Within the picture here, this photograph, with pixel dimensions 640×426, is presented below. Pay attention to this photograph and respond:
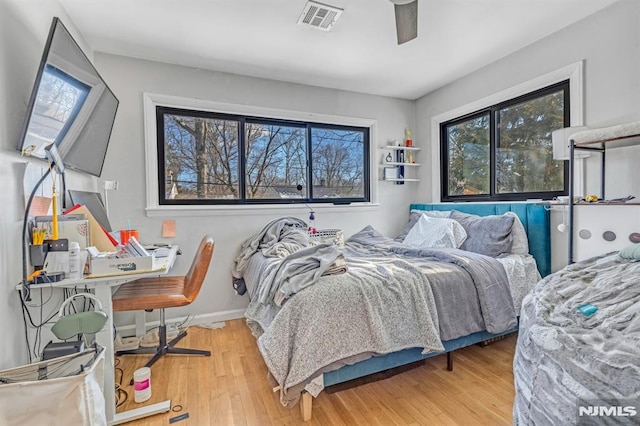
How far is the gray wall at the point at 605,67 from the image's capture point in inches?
78.7

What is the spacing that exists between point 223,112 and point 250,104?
293 mm

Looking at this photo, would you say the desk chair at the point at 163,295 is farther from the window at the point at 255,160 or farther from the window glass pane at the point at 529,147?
the window glass pane at the point at 529,147

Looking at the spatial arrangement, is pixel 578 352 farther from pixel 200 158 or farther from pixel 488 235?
pixel 200 158

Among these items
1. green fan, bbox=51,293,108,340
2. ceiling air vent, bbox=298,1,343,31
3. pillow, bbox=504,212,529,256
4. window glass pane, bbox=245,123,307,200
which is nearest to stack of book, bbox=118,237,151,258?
green fan, bbox=51,293,108,340

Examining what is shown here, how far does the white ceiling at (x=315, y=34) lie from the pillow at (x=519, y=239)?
1.56 metres

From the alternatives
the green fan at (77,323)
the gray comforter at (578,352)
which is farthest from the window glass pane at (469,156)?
the green fan at (77,323)

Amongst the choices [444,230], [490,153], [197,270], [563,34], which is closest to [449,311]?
[444,230]

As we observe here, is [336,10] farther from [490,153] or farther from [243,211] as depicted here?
[490,153]

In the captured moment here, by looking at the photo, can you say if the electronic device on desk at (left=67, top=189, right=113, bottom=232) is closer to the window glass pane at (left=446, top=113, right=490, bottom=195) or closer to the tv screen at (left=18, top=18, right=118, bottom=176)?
the tv screen at (left=18, top=18, right=118, bottom=176)

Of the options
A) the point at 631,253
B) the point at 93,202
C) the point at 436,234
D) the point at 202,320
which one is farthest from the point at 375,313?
the point at 93,202

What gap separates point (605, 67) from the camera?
2.13 m

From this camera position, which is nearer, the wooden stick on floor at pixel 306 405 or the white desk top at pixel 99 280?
the white desk top at pixel 99 280

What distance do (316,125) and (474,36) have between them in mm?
1735

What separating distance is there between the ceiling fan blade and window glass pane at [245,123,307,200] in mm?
1745
